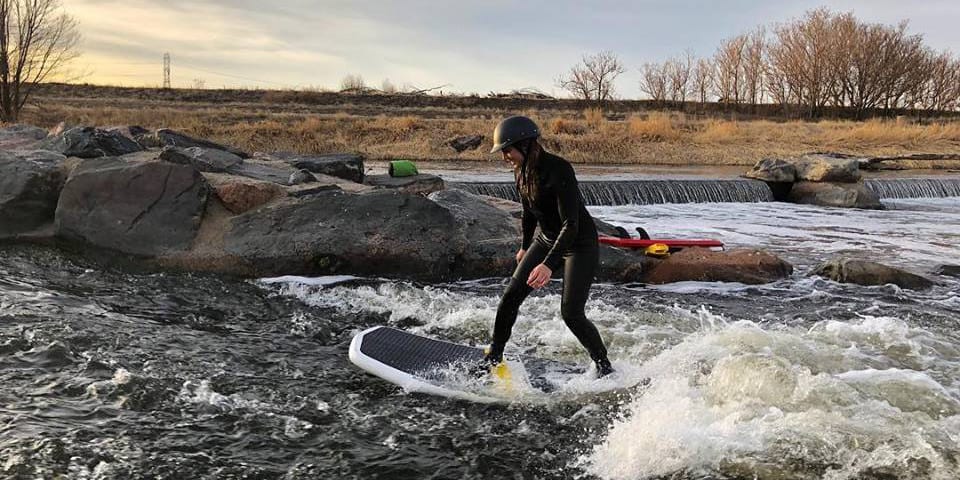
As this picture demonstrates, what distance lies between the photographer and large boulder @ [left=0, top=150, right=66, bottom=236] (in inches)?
376

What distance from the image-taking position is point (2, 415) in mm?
4527

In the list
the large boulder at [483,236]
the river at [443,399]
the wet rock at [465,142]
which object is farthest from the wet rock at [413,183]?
the wet rock at [465,142]

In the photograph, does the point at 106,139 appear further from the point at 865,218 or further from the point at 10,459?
the point at 865,218

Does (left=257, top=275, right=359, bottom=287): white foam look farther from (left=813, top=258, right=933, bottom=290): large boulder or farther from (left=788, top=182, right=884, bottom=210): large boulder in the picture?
(left=788, top=182, right=884, bottom=210): large boulder

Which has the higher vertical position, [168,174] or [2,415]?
[168,174]

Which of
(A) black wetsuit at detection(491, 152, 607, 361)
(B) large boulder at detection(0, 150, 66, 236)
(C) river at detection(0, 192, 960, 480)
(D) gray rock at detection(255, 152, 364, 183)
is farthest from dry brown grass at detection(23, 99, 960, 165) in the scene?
(A) black wetsuit at detection(491, 152, 607, 361)

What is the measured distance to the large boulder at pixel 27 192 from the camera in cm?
954

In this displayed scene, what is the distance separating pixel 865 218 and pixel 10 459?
17248 mm

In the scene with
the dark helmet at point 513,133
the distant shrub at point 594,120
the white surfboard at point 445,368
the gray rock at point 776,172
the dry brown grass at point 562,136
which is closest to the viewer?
the dark helmet at point 513,133

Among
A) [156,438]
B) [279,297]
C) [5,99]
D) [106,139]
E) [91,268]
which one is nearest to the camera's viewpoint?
[156,438]

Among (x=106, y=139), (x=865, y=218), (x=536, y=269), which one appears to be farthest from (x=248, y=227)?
(x=865, y=218)

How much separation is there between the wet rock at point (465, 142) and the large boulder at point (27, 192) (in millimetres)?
19945

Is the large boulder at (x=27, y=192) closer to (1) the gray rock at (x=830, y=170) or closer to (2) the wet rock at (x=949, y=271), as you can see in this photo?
(2) the wet rock at (x=949, y=271)

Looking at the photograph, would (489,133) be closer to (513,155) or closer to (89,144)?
(89,144)
